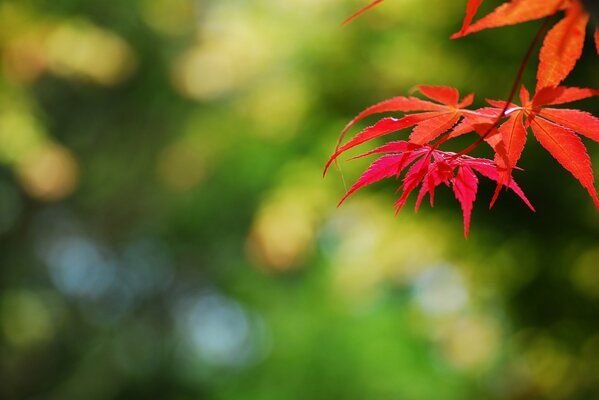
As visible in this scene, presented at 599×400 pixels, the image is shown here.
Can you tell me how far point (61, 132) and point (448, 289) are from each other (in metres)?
2.86

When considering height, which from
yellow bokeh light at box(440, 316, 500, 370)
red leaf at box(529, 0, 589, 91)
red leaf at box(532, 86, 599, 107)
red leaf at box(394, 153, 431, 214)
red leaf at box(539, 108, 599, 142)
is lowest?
yellow bokeh light at box(440, 316, 500, 370)

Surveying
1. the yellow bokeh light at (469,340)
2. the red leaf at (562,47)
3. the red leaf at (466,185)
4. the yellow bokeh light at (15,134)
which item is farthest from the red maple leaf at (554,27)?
the yellow bokeh light at (469,340)

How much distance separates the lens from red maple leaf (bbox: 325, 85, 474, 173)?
37 centimetres

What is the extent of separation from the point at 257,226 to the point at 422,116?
2.23 metres

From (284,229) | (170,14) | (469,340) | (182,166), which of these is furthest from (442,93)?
(182,166)

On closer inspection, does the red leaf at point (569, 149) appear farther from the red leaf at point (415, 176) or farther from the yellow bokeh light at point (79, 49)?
the yellow bokeh light at point (79, 49)

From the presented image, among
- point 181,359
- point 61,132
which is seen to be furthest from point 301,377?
point 61,132

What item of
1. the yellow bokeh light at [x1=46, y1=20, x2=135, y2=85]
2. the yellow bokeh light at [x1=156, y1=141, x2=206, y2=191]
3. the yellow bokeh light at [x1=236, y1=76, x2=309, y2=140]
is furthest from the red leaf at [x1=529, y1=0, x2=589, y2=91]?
the yellow bokeh light at [x1=156, y1=141, x2=206, y2=191]

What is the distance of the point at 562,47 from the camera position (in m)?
0.35

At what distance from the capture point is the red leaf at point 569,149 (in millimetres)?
396

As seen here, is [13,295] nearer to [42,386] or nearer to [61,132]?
[42,386]

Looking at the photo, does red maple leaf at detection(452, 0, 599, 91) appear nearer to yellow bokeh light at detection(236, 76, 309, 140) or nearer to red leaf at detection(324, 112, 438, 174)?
red leaf at detection(324, 112, 438, 174)

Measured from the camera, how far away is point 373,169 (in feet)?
1.41

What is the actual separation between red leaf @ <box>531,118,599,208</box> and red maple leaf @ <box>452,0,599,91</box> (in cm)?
5
